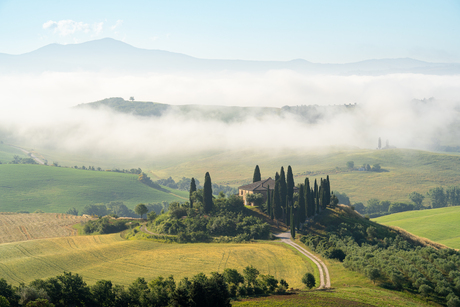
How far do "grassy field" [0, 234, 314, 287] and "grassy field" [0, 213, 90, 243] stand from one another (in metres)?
19.3

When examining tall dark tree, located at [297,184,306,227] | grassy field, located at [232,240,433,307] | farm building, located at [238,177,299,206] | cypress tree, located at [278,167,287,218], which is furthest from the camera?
farm building, located at [238,177,299,206]

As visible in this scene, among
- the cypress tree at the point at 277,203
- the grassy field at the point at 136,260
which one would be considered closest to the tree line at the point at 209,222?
the grassy field at the point at 136,260

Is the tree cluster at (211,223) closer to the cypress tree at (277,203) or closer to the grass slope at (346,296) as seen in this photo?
the cypress tree at (277,203)

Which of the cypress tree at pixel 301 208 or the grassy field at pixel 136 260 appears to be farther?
the cypress tree at pixel 301 208

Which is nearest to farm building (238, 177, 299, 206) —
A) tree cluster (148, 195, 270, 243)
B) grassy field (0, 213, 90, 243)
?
tree cluster (148, 195, 270, 243)

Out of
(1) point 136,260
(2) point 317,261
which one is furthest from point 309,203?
(1) point 136,260

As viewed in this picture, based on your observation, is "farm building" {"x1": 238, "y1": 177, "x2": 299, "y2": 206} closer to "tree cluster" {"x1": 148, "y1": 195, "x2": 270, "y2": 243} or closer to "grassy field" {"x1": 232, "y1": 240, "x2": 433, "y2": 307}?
"tree cluster" {"x1": 148, "y1": 195, "x2": 270, "y2": 243}

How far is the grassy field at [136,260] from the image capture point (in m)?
66.5

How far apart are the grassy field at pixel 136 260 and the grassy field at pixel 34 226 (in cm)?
1930

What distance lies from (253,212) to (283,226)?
31.1ft

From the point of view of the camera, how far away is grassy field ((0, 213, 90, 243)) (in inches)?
4107

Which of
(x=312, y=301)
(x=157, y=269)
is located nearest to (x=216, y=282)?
(x=312, y=301)

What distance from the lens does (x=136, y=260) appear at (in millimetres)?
75250

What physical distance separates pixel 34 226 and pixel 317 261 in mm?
87385
